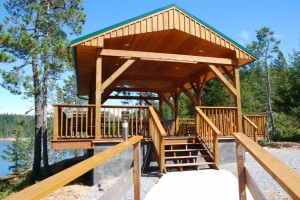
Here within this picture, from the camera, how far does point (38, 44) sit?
13.5 m

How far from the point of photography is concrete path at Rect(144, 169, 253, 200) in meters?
5.00

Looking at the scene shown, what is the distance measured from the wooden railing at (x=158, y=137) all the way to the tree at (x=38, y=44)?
8.05 meters

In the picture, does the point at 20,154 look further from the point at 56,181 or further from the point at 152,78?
the point at 56,181

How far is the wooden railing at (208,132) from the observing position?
7.54 meters

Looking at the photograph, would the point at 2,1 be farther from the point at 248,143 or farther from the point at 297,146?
the point at 297,146

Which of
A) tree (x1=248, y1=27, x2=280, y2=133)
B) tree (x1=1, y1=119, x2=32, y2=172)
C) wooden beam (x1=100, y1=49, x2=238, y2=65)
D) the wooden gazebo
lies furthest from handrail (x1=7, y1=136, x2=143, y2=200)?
tree (x1=248, y1=27, x2=280, y2=133)

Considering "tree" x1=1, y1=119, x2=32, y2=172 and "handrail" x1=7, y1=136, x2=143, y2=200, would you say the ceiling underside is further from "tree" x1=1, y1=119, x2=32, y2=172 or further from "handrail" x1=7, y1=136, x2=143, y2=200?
"tree" x1=1, y1=119, x2=32, y2=172

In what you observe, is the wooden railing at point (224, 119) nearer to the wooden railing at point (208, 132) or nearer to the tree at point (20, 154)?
the wooden railing at point (208, 132)

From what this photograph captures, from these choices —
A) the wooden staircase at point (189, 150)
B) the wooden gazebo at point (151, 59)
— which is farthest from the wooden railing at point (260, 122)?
the wooden staircase at point (189, 150)

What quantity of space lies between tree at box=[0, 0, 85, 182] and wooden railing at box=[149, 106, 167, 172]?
8.05 m

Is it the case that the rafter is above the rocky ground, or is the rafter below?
above

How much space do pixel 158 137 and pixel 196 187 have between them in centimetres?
215

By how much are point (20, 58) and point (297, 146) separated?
56.0 ft

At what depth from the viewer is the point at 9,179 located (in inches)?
586
